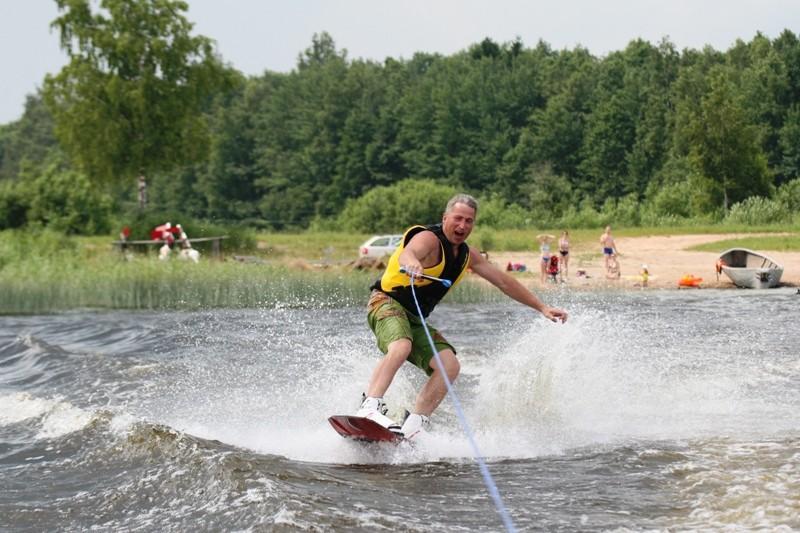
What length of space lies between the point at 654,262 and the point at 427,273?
91.5ft

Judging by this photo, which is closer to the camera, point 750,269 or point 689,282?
point 750,269

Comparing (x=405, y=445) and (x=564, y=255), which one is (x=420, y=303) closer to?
(x=405, y=445)

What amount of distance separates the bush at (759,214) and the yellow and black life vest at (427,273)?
38.9 metres

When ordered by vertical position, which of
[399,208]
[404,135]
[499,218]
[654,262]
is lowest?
[654,262]

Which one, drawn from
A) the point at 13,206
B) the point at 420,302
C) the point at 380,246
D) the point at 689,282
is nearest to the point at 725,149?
the point at 380,246

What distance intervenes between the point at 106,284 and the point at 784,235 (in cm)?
2501

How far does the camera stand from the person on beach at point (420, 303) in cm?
768

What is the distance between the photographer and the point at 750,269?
2853 centimetres

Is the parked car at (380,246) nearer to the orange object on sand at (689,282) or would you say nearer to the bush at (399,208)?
the orange object on sand at (689,282)

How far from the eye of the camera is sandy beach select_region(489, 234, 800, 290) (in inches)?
1170

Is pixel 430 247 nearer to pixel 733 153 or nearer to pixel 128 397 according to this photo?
pixel 128 397

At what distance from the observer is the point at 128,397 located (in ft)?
37.2

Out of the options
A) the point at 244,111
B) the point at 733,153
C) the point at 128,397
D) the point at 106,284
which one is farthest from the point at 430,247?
the point at 244,111

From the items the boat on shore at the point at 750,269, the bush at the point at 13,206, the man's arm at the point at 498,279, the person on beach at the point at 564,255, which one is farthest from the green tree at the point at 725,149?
the man's arm at the point at 498,279
